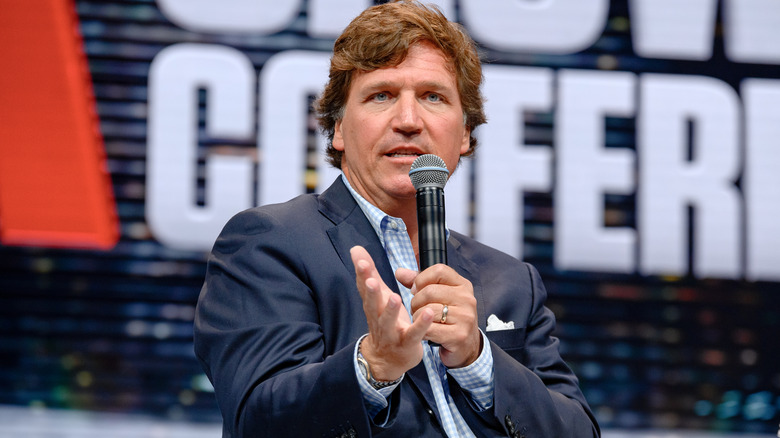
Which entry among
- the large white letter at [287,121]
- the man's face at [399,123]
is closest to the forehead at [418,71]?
the man's face at [399,123]

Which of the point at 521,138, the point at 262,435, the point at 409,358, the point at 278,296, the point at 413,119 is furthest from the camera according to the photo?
the point at 521,138

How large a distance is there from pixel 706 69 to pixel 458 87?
99.9 inches

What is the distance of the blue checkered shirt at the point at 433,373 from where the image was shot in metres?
1.49

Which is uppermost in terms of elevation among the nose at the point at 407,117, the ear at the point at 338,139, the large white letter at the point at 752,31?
the large white letter at the point at 752,31

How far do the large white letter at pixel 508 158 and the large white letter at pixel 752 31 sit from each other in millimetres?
963

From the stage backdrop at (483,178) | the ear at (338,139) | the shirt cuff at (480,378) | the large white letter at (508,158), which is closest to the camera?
the shirt cuff at (480,378)

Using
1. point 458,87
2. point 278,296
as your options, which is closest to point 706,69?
point 458,87

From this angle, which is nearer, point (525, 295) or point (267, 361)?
point (267, 361)

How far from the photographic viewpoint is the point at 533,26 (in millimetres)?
4062

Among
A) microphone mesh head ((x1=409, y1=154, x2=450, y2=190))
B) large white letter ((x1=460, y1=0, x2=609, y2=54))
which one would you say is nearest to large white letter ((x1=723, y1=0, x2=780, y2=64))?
large white letter ((x1=460, y1=0, x2=609, y2=54))

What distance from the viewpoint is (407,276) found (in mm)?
1385

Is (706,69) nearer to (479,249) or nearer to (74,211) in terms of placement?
(479,249)

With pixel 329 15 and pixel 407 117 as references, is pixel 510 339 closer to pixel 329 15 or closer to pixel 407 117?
pixel 407 117

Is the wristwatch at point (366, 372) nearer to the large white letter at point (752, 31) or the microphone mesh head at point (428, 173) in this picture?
the microphone mesh head at point (428, 173)
